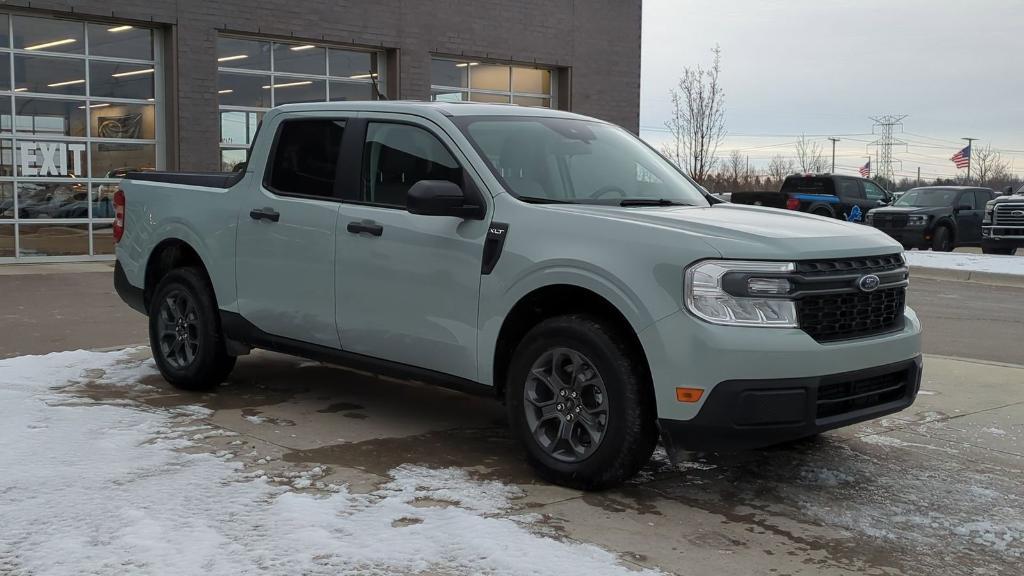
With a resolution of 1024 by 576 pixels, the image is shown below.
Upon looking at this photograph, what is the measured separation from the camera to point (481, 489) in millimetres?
5145

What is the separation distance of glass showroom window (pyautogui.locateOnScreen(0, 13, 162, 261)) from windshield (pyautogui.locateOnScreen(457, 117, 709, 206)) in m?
15.2

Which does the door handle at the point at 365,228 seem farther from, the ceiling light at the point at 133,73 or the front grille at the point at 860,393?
the ceiling light at the point at 133,73

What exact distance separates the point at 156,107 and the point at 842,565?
18295 mm

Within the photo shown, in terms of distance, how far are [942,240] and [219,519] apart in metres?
23.6

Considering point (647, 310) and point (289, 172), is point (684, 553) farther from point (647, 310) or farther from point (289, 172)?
point (289, 172)

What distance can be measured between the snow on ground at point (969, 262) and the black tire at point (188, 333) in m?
14.5

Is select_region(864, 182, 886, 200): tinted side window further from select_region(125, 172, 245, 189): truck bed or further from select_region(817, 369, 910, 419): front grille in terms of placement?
select_region(817, 369, 910, 419): front grille

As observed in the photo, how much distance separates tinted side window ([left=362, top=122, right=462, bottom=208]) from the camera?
234 inches

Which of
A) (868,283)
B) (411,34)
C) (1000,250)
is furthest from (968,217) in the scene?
(868,283)

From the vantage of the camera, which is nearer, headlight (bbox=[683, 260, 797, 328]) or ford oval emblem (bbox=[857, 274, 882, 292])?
headlight (bbox=[683, 260, 797, 328])

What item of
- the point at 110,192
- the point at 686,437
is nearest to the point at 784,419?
the point at 686,437

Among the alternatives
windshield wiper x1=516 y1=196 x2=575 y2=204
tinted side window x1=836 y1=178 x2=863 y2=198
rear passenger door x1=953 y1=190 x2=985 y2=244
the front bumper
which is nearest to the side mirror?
windshield wiper x1=516 y1=196 x2=575 y2=204

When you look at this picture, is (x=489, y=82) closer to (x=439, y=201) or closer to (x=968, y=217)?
(x=968, y=217)

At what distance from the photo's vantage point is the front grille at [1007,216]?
23.5m
